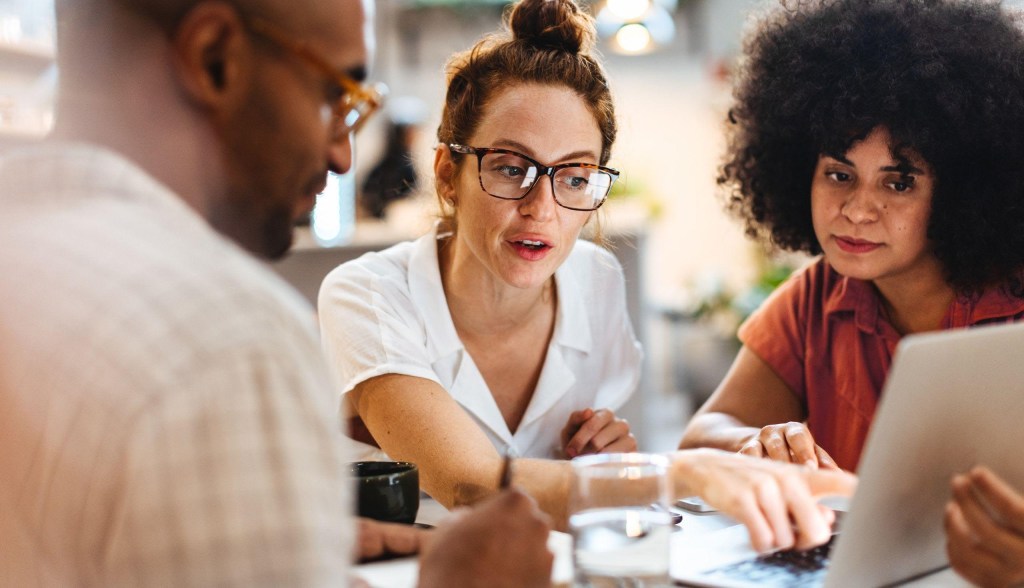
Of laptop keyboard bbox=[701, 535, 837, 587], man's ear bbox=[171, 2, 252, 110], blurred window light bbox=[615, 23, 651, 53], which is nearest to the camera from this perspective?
man's ear bbox=[171, 2, 252, 110]

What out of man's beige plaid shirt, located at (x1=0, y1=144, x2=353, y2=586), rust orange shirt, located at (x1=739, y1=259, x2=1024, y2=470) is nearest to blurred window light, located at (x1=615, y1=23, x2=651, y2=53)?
rust orange shirt, located at (x1=739, y1=259, x2=1024, y2=470)

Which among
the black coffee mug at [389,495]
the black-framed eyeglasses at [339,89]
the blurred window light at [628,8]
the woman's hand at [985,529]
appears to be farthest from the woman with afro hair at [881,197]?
the blurred window light at [628,8]

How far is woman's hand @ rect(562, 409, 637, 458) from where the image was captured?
1544mm

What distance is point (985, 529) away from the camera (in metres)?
0.91

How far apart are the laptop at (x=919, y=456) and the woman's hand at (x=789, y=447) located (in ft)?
0.81

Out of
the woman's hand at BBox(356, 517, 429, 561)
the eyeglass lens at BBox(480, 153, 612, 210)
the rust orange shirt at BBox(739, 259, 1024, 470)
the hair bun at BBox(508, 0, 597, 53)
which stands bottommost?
the woman's hand at BBox(356, 517, 429, 561)

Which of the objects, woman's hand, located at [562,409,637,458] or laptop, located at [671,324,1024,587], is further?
woman's hand, located at [562,409,637,458]

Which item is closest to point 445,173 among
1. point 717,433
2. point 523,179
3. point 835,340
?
point 523,179

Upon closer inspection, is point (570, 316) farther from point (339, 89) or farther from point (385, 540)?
point (339, 89)

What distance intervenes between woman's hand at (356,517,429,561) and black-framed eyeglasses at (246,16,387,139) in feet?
1.30

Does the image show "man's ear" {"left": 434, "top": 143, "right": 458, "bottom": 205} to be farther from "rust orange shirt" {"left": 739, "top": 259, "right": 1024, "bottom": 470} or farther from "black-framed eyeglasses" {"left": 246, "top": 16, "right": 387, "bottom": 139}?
"black-framed eyeglasses" {"left": 246, "top": 16, "right": 387, "bottom": 139}

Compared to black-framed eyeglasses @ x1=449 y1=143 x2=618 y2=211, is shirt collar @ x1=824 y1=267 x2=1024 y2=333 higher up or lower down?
lower down

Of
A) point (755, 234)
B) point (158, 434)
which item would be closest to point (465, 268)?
point (755, 234)

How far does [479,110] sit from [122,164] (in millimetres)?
995
